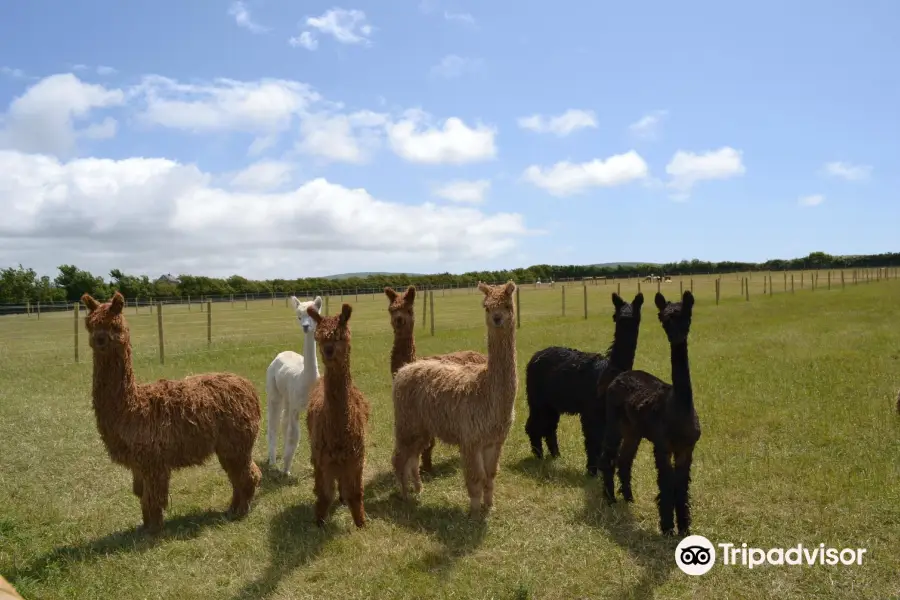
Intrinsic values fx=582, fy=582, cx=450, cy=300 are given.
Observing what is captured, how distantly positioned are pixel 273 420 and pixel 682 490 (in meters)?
4.88

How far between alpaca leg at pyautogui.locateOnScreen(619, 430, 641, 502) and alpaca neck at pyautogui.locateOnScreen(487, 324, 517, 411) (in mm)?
1128

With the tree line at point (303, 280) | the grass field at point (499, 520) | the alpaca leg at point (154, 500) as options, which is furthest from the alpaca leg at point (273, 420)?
the tree line at point (303, 280)

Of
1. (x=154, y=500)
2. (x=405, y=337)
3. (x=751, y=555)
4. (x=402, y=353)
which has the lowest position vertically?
(x=751, y=555)

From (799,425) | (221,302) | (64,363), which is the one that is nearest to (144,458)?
(799,425)

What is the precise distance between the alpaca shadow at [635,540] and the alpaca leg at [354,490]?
2.10m

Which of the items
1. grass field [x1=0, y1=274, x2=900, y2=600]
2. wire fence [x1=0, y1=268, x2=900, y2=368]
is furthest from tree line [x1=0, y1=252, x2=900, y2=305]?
grass field [x1=0, y1=274, x2=900, y2=600]

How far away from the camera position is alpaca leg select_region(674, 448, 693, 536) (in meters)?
4.90

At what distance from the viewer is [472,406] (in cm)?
554

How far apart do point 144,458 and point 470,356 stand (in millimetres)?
3729

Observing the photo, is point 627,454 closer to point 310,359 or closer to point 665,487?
point 665,487

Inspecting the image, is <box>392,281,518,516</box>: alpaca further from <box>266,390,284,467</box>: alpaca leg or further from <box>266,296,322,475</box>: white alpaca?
<box>266,390,284,467</box>: alpaca leg

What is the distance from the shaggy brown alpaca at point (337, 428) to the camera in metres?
4.96

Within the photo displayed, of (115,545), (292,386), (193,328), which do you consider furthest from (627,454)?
(193,328)

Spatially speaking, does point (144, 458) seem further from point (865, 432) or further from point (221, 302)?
point (221, 302)
